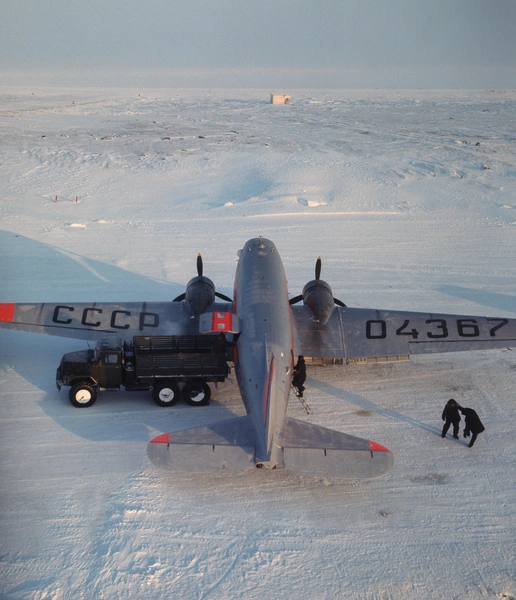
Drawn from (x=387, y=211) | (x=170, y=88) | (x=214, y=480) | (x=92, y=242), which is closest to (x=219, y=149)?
(x=387, y=211)

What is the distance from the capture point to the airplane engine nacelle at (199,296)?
2028 cm

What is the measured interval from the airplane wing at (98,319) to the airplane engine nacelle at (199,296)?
0.27 m

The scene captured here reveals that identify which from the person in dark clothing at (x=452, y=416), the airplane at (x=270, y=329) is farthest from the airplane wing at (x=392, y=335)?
the person in dark clothing at (x=452, y=416)

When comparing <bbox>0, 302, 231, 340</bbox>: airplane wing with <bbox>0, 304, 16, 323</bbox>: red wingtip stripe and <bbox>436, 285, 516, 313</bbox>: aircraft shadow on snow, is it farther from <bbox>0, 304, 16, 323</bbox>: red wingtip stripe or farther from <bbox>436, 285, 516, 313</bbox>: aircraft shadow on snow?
<bbox>436, 285, 516, 313</bbox>: aircraft shadow on snow

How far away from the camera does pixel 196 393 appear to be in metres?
17.7

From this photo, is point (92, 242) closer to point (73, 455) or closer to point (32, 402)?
point (32, 402)

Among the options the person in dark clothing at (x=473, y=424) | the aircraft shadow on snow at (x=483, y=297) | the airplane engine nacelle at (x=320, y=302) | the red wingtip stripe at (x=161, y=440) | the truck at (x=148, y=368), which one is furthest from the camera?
the aircraft shadow on snow at (x=483, y=297)

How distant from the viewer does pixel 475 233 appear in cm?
3428

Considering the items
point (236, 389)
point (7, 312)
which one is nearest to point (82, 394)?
point (7, 312)

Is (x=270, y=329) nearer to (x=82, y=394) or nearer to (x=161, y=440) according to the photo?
(x=161, y=440)

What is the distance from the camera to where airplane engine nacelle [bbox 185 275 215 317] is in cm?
2028

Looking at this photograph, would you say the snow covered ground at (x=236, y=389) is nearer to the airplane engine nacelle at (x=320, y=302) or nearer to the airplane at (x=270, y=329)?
the airplane at (x=270, y=329)

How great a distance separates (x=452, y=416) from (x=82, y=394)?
413 inches

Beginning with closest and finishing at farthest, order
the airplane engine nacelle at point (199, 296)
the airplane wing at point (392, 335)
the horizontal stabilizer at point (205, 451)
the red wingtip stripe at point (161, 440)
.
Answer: the horizontal stabilizer at point (205, 451), the red wingtip stripe at point (161, 440), the airplane wing at point (392, 335), the airplane engine nacelle at point (199, 296)
